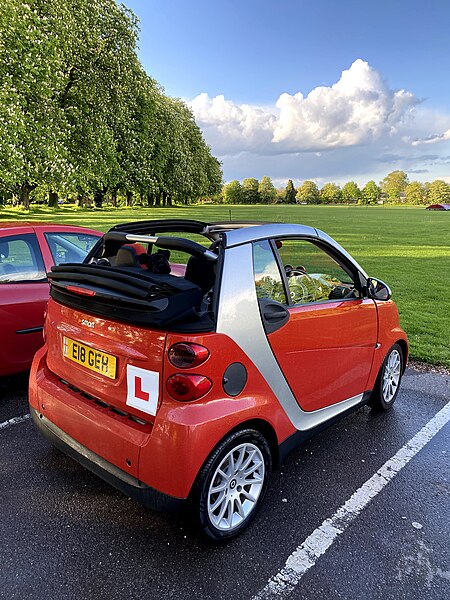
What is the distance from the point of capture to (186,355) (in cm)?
211

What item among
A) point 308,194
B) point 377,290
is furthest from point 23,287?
point 308,194

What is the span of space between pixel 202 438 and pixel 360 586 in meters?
1.06

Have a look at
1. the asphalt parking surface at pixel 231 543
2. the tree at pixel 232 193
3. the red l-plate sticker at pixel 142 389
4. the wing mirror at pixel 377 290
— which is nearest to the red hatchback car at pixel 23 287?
the asphalt parking surface at pixel 231 543

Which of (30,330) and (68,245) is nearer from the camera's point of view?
(30,330)

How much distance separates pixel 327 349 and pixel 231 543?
1351 mm

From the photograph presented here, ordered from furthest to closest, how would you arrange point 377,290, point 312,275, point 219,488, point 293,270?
point 377,290 < point 312,275 < point 293,270 < point 219,488

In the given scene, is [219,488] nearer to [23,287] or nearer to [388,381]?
[388,381]

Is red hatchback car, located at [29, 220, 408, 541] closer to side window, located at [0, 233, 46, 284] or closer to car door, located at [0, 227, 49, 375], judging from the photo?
car door, located at [0, 227, 49, 375]

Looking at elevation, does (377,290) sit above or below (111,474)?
above

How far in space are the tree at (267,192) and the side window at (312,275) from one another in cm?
12654

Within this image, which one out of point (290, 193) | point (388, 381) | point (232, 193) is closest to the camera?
point (388, 381)

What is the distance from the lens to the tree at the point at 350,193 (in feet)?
488

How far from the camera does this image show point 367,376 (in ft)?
Result: 11.5

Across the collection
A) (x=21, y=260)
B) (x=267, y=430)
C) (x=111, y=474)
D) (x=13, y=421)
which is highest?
(x=21, y=260)
